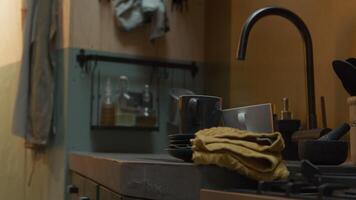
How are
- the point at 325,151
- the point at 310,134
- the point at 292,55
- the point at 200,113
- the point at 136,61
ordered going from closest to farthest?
the point at 325,151, the point at 200,113, the point at 310,134, the point at 292,55, the point at 136,61

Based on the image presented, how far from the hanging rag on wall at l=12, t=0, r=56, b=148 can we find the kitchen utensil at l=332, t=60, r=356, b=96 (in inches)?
58.9

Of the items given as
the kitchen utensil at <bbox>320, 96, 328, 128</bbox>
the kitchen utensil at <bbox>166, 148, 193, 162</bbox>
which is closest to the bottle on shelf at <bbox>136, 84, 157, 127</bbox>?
the kitchen utensil at <bbox>320, 96, 328, 128</bbox>

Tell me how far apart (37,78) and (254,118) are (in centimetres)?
146

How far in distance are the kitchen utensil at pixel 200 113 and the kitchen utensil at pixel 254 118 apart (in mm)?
63

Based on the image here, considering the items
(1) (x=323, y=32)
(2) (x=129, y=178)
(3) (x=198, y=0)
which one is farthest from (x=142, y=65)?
(2) (x=129, y=178)

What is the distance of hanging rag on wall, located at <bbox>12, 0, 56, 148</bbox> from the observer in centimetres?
245

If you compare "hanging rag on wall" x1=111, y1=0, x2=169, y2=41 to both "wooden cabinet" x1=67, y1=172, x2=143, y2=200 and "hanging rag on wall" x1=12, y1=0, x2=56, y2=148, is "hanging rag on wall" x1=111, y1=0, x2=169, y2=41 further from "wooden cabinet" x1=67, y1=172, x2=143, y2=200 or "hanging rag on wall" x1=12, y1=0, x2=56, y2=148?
"wooden cabinet" x1=67, y1=172, x2=143, y2=200

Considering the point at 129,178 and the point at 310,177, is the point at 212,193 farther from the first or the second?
the point at 129,178

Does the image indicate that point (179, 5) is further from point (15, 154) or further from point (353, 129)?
point (353, 129)

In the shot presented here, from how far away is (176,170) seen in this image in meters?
1.01

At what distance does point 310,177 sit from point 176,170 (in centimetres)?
27

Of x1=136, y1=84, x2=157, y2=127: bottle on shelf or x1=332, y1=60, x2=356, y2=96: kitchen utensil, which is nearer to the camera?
x1=332, y1=60, x2=356, y2=96: kitchen utensil

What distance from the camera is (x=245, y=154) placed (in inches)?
36.5

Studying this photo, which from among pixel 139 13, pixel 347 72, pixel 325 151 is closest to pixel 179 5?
pixel 139 13
